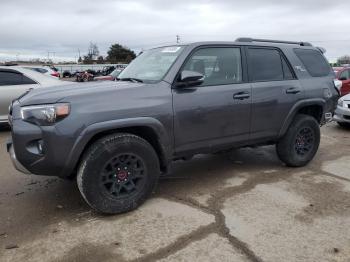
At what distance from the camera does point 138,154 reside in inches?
162

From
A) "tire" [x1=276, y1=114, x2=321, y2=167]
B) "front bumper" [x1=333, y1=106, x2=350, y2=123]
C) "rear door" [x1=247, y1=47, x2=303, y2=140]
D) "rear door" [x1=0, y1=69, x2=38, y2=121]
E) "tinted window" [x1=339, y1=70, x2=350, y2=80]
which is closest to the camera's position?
"rear door" [x1=247, y1=47, x2=303, y2=140]

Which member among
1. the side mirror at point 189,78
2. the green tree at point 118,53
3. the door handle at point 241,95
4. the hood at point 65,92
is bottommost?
the green tree at point 118,53

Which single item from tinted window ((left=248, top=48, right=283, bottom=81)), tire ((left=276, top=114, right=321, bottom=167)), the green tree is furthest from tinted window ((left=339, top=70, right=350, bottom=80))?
the green tree

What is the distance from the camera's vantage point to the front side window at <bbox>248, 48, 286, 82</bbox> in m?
5.22

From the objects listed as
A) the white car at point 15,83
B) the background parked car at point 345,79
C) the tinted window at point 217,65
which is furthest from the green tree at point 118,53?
the tinted window at point 217,65

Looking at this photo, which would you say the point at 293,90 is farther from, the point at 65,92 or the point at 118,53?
the point at 118,53

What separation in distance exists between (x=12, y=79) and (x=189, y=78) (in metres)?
6.26

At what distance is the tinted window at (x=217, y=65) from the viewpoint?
15.4 ft

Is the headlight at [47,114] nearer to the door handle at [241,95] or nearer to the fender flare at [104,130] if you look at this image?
the fender flare at [104,130]

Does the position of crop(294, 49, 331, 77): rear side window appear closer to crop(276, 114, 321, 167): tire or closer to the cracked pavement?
crop(276, 114, 321, 167): tire

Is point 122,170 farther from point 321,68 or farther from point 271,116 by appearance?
point 321,68

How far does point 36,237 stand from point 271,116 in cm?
326

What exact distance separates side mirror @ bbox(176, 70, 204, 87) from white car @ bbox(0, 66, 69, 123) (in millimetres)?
5218

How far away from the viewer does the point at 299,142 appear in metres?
5.83
